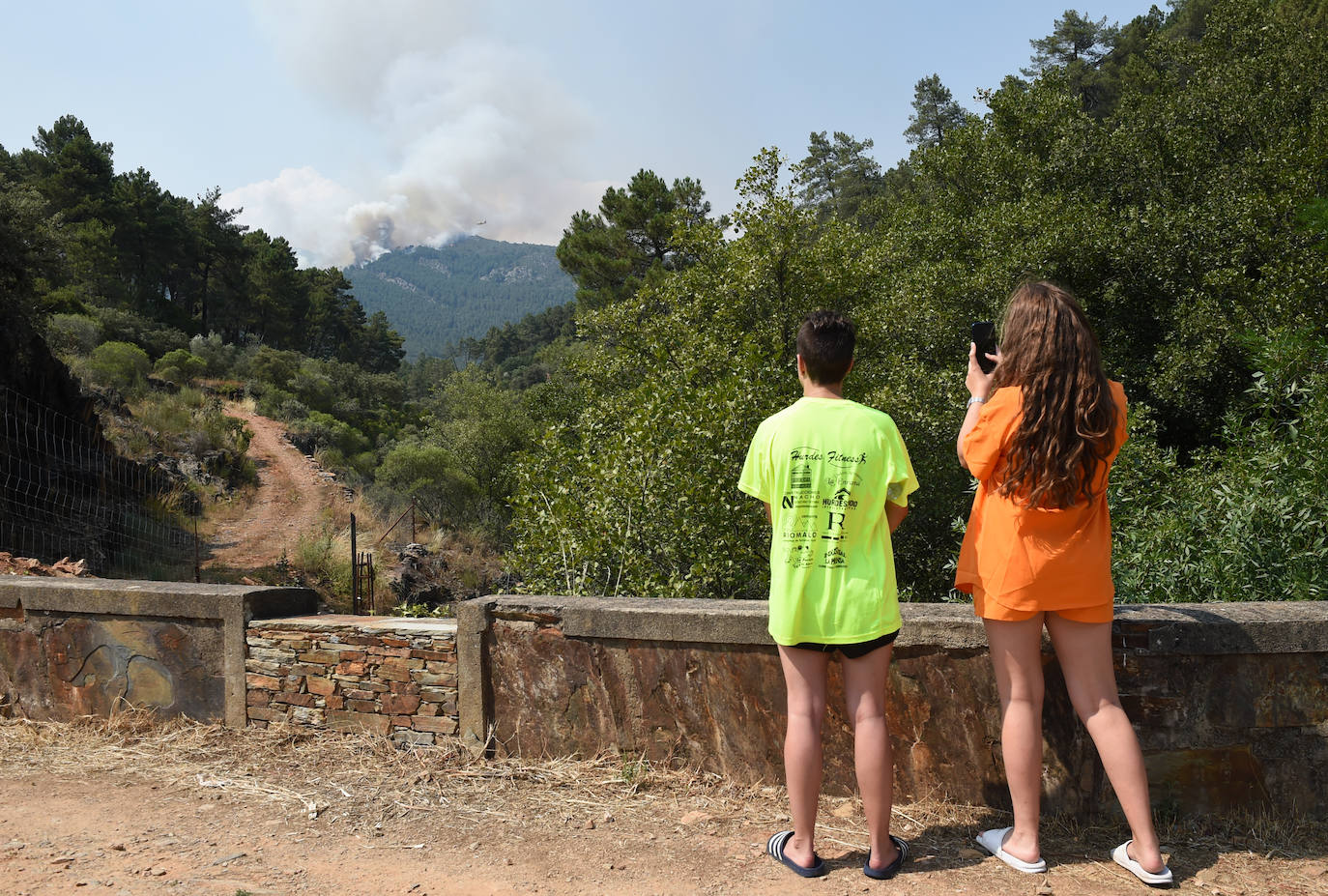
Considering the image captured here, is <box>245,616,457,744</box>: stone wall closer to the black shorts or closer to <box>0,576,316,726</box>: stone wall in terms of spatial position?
<box>0,576,316,726</box>: stone wall

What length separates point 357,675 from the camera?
3.80m

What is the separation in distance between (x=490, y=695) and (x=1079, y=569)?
88.8 inches

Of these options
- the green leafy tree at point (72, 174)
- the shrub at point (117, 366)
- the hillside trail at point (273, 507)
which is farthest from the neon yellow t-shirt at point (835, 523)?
the green leafy tree at point (72, 174)

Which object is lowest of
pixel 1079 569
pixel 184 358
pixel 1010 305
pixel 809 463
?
pixel 1079 569

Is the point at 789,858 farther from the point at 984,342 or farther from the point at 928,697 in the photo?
the point at 984,342

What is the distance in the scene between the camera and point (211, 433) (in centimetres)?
2381

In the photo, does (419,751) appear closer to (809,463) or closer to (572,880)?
(572,880)

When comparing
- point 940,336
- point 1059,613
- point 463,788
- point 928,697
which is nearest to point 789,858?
point 928,697

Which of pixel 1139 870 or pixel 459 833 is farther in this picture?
pixel 459 833

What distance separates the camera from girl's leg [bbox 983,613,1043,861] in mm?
2609

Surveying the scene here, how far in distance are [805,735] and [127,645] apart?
3.23 meters

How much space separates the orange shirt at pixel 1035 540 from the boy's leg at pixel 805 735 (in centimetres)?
55

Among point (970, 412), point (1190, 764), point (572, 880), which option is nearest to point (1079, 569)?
point (970, 412)

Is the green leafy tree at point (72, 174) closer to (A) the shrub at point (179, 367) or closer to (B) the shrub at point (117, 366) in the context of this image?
(A) the shrub at point (179, 367)
